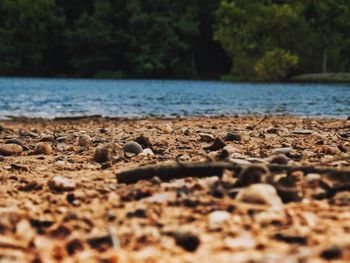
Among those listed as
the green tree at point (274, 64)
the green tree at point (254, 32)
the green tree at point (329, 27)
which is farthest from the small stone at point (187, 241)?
the green tree at point (329, 27)

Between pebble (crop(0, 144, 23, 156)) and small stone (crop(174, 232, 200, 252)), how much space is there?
4026 mm

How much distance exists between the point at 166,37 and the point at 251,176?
6002 centimetres

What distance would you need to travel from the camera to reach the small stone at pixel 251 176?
123 inches

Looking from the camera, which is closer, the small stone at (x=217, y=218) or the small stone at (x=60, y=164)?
the small stone at (x=217, y=218)

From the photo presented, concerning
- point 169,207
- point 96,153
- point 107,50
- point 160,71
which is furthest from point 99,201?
point 107,50

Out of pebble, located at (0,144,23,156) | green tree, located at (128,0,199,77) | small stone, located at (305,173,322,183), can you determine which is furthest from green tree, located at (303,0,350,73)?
small stone, located at (305,173,322,183)

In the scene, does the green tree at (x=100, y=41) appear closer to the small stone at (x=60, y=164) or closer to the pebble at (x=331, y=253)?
the small stone at (x=60, y=164)

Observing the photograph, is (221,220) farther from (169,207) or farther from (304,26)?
(304,26)

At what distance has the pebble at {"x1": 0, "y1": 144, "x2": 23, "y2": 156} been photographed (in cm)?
599

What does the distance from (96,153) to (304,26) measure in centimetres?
4914

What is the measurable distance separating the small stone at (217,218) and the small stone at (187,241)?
0.60 ft

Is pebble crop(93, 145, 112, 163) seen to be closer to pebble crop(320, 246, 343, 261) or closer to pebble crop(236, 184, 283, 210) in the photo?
pebble crop(236, 184, 283, 210)

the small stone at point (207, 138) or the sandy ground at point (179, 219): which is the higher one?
the sandy ground at point (179, 219)

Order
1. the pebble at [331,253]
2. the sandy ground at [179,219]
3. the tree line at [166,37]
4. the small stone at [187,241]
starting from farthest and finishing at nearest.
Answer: the tree line at [166,37]
the small stone at [187,241]
the sandy ground at [179,219]
the pebble at [331,253]
